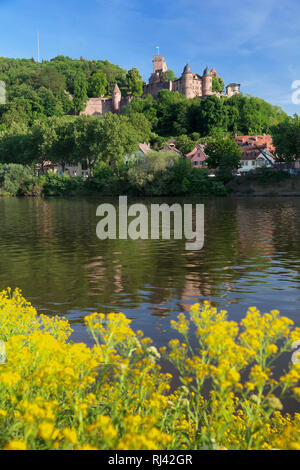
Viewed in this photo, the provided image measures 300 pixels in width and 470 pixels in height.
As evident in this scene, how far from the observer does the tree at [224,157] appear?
9600 cm

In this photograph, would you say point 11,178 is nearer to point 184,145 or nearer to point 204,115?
point 184,145

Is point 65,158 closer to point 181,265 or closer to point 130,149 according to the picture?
point 130,149

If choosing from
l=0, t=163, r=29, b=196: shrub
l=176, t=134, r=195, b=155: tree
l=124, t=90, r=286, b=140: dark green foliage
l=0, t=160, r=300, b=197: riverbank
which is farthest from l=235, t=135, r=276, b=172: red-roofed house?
l=0, t=163, r=29, b=196: shrub

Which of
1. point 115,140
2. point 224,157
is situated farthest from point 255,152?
point 115,140

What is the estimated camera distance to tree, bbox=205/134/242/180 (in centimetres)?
9600

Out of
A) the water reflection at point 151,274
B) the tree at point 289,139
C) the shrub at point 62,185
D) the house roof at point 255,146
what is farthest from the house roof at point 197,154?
the water reflection at point 151,274

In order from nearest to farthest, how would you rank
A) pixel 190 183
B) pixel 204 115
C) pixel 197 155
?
pixel 190 183 < pixel 197 155 < pixel 204 115

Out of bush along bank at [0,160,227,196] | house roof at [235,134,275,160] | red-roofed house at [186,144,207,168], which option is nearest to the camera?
bush along bank at [0,160,227,196]

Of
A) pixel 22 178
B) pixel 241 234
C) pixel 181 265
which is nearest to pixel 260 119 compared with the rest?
pixel 22 178

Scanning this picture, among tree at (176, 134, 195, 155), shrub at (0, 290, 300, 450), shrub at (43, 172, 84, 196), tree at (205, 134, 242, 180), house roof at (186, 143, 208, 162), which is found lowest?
shrub at (0, 290, 300, 450)

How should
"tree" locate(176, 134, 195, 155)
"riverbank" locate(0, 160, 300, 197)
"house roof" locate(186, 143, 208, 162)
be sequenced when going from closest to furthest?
"riverbank" locate(0, 160, 300, 197) → "house roof" locate(186, 143, 208, 162) → "tree" locate(176, 134, 195, 155)

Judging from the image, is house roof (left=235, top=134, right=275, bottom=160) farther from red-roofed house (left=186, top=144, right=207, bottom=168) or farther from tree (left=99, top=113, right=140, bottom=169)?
tree (left=99, top=113, right=140, bottom=169)

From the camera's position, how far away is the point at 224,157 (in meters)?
98.8

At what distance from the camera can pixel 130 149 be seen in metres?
108
